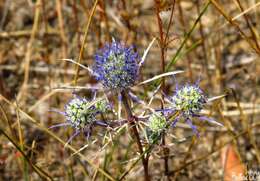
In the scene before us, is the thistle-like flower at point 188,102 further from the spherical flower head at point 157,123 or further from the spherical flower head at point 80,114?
the spherical flower head at point 80,114

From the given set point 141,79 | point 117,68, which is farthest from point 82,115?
point 141,79

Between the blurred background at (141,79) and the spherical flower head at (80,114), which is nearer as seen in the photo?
the spherical flower head at (80,114)

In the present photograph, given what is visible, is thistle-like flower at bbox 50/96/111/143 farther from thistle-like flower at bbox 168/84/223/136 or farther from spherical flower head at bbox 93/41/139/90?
thistle-like flower at bbox 168/84/223/136

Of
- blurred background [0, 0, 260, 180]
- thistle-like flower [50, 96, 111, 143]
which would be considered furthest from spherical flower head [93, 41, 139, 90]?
blurred background [0, 0, 260, 180]

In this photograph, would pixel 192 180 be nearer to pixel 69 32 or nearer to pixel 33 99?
pixel 33 99

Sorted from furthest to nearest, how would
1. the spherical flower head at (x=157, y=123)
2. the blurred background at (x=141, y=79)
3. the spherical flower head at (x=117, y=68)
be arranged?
the blurred background at (x=141, y=79)
the spherical flower head at (x=157, y=123)
the spherical flower head at (x=117, y=68)

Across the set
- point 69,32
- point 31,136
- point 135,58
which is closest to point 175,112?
point 135,58

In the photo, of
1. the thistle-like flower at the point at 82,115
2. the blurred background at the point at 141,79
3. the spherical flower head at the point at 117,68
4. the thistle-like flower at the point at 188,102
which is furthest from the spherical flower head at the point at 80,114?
the blurred background at the point at 141,79
